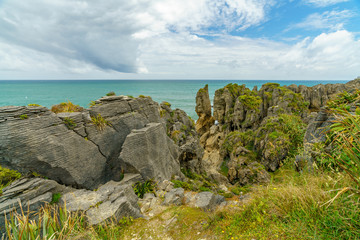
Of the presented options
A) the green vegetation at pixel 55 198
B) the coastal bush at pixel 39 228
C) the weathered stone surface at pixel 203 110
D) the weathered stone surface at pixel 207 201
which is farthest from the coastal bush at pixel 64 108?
the weathered stone surface at pixel 203 110

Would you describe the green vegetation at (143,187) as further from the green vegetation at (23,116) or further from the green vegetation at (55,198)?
the green vegetation at (23,116)

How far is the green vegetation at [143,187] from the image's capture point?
10591 mm

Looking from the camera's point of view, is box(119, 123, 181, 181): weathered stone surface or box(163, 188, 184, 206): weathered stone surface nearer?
box(163, 188, 184, 206): weathered stone surface

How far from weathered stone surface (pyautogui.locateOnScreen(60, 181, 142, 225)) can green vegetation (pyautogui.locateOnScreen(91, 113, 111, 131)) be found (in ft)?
14.2

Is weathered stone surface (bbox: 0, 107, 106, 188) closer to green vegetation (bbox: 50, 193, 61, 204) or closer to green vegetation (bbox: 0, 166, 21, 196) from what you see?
green vegetation (bbox: 0, 166, 21, 196)

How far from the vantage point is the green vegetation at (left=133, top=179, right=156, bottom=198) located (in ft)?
34.7

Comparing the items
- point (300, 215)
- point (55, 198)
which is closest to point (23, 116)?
point (55, 198)

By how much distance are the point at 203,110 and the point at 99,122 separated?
4254 cm

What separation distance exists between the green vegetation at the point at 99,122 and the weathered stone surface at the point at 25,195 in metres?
4.27

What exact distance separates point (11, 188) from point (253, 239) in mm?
9634

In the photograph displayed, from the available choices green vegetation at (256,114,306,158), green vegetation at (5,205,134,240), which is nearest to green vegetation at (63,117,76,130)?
green vegetation at (5,205,134,240)

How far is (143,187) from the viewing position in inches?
433

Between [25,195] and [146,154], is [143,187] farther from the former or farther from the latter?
[25,195]

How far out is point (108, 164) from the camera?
11664 millimetres
